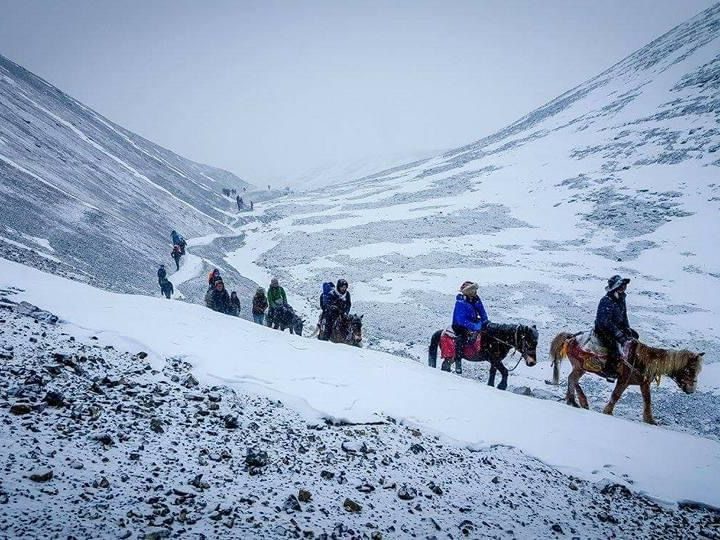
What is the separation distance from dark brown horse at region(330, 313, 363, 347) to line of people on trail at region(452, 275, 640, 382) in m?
3.49

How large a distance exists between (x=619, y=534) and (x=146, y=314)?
8.70m

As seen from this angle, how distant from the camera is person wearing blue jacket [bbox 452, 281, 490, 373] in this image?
10625 mm

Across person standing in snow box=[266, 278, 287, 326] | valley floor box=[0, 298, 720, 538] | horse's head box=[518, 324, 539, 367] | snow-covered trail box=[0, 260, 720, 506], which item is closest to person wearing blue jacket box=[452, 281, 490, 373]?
horse's head box=[518, 324, 539, 367]

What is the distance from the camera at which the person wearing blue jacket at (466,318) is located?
418 inches

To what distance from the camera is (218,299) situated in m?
15.8

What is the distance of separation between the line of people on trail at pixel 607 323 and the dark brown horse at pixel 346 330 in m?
3.49

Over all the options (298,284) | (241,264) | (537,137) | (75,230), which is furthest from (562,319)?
(537,137)

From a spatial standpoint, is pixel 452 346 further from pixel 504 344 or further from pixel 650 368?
pixel 650 368

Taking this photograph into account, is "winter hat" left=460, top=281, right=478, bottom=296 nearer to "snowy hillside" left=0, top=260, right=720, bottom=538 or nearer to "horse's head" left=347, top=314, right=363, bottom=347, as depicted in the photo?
"snowy hillside" left=0, top=260, right=720, bottom=538

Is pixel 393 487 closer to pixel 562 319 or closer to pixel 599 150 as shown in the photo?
pixel 562 319

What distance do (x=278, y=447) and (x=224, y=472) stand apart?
84 cm

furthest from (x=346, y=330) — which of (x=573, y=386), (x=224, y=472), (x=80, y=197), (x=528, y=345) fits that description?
(x=80, y=197)

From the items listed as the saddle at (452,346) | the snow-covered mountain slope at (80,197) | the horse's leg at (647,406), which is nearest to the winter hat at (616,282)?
the horse's leg at (647,406)

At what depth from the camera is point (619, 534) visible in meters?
4.66
